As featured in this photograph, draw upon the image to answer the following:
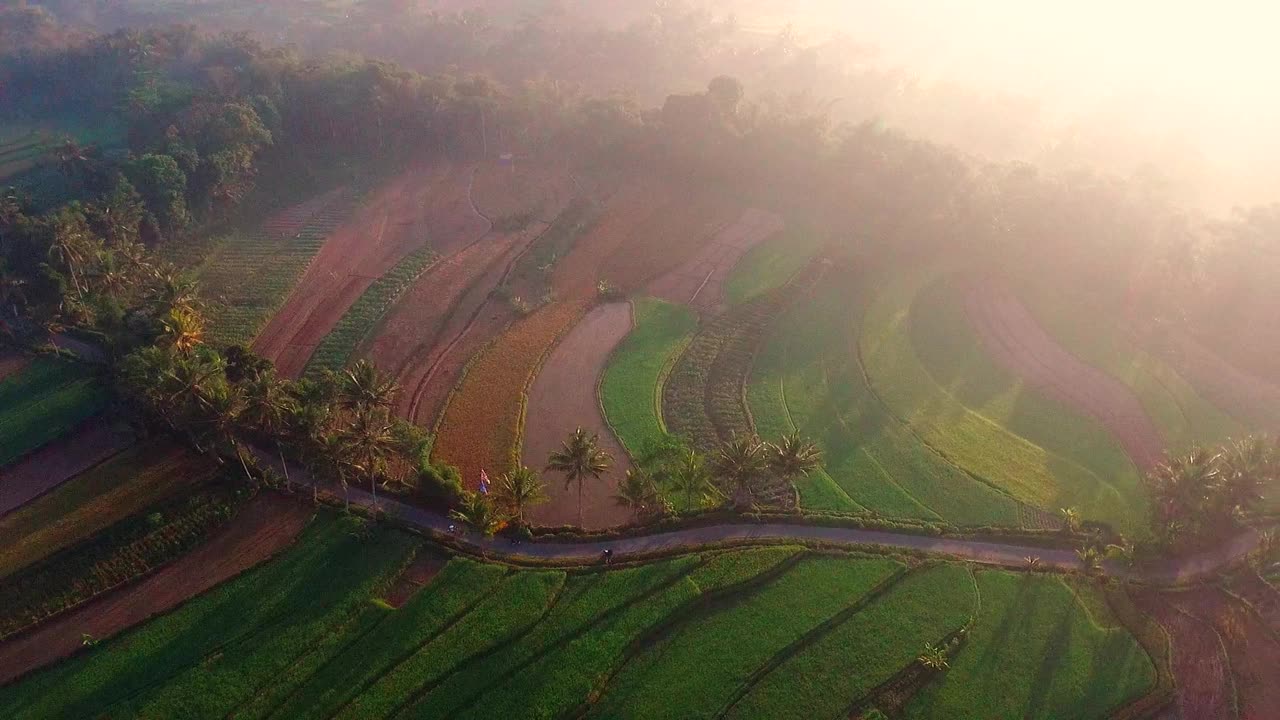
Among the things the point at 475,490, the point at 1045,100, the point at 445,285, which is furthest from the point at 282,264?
the point at 1045,100

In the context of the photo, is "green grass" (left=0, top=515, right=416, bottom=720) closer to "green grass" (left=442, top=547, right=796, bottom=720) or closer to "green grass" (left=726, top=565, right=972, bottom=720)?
"green grass" (left=442, top=547, right=796, bottom=720)

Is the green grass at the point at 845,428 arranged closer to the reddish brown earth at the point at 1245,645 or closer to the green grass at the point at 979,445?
the green grass at the point at 979,445

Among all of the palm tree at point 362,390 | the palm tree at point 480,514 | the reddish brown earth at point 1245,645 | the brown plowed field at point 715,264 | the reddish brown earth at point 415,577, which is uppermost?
the brown plowed field at point 715,264

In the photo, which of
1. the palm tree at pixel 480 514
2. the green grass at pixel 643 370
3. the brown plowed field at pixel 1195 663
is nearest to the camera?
the brown plowed field at pixel 1195 663

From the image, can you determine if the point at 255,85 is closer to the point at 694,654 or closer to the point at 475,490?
the point at 475,490

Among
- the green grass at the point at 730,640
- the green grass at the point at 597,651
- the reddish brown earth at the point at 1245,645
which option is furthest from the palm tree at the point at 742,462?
the reddish brown earth at the point at 1245,645

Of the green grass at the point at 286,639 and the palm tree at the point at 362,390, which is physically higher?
the palm tree at the point at 362,390

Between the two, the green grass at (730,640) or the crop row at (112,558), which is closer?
→ the green grass at (730,640)
